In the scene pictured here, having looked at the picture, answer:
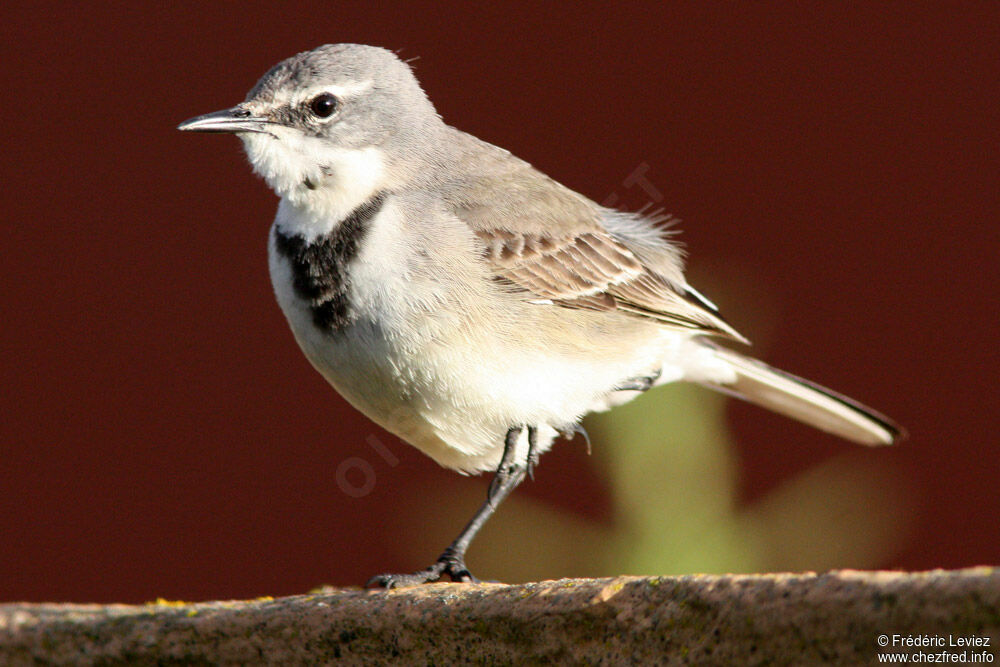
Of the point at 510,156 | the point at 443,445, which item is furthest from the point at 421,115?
the point at 443,445

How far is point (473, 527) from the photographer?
4.19 metres

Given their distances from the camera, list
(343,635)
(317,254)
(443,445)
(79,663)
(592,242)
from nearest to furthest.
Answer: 1. (343,635)
2. (79,663)
3. (317,254)
4. (443,445)
5. (592,242)

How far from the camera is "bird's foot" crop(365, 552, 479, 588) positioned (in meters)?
3.74

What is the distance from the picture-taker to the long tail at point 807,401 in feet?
16.7

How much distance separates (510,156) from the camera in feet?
15.7

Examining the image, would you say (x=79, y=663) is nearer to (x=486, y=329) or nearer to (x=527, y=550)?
(x=486, y=329)

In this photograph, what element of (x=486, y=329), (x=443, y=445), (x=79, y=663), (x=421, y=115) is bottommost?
(x=79, y=663)

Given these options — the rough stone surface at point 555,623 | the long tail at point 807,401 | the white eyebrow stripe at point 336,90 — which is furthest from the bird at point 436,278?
the rough stone surface at point 555,623

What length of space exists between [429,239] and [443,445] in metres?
0.92

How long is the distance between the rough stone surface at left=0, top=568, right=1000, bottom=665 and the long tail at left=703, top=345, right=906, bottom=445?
2527mm

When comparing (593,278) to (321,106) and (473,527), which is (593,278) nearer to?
(473,527)

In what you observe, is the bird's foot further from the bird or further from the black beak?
the black beak

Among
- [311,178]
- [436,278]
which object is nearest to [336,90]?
[311,178]

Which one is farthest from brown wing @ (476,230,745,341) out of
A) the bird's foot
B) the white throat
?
the bird's foot
